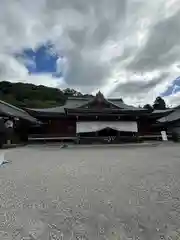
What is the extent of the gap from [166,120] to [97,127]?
893 centimetres

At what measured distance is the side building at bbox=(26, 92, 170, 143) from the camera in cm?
2098

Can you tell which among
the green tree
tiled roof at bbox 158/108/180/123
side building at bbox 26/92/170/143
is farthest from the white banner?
the green tree

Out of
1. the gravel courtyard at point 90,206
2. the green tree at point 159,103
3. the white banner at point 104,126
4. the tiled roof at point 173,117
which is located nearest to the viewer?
the gravel courtyard at point 90,206

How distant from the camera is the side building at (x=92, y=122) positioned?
2098cm

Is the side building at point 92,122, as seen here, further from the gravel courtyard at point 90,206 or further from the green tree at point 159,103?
the green tree at point 159,103

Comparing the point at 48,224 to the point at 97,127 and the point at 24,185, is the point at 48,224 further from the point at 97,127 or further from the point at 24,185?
the point at 97,127

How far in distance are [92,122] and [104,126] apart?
113 cm

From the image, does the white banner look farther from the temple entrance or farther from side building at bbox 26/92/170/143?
the temple entrance

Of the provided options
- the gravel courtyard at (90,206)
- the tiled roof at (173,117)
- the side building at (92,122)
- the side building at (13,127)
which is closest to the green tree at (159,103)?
the tiled roof at (173,117)

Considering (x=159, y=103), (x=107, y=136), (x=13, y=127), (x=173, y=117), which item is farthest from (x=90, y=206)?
(x=159, y=103)

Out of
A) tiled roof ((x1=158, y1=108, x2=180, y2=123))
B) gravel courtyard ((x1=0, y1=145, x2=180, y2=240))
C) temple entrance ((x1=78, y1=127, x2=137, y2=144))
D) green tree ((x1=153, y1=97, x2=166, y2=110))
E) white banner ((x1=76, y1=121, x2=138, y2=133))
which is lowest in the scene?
gravel courtyard ((x1=0, y1=145, x2=180, y2=240))

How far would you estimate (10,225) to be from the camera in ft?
10.6

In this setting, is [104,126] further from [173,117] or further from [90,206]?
[90,206]

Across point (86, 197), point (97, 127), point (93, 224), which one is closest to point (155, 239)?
point (93, 224)
